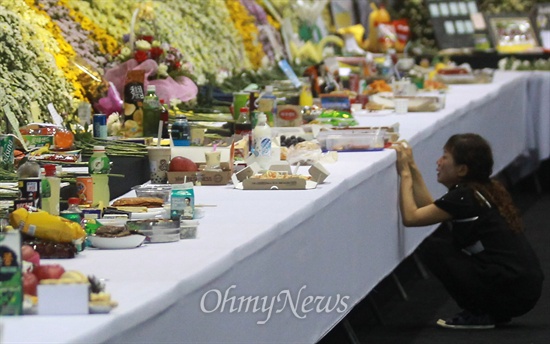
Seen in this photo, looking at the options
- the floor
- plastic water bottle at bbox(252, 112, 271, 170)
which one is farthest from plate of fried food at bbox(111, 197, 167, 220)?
the floor

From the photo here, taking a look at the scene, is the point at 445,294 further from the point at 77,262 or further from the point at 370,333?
the point at 77,262

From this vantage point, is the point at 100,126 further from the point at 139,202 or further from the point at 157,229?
the point at 157,229

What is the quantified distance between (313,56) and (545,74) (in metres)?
2.01

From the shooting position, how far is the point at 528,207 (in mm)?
9039

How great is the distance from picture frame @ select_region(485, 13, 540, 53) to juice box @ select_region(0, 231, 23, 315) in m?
8.98

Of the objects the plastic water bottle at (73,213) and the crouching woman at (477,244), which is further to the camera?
the crouching woman at (477,244)

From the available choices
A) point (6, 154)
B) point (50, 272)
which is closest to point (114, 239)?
point (50, 272)

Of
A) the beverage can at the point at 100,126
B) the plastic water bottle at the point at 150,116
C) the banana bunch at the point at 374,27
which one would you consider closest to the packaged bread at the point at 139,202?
the beverage can at the point at 100,126

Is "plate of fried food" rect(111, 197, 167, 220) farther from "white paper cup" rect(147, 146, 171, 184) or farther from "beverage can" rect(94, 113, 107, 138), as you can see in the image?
"beverage can" rect(94, 113, 107, 138)

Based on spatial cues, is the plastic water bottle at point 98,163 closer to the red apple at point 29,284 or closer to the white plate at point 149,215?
the white plate at point 149,215

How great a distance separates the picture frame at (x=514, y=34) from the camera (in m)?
11.1

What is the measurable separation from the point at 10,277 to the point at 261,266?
3.41 feet

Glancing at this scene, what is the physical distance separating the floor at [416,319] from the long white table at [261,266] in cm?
29

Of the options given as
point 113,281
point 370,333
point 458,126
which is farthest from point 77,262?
point 458,126
